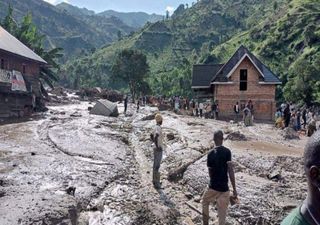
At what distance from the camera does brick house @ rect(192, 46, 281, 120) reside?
35625mm

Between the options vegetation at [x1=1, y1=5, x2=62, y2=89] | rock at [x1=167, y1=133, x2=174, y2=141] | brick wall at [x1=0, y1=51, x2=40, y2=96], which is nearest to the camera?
rock at [x1=167, y1=133, x2=174, y2=141]

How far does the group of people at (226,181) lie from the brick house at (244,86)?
2456 cm

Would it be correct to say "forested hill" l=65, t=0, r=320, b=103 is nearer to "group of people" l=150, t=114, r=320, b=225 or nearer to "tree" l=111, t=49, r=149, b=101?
"tree" l=111, t=49, r=149, b=101

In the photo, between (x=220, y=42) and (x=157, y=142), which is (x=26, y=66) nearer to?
(x=157, y=142)

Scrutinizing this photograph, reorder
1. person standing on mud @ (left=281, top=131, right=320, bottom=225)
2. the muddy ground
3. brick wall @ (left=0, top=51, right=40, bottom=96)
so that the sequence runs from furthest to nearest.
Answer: brick wall @ (left=0, top=51, right=40, bottom=96) < the muddy ground < person standing on mud @ (left=281, top=131, right=320, bottom=225)

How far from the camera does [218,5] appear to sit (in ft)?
526

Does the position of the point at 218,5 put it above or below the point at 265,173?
above

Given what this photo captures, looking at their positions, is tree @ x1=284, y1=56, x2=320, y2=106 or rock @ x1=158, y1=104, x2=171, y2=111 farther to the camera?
tree @ x1=284, y1=56, x2=320, y2=106

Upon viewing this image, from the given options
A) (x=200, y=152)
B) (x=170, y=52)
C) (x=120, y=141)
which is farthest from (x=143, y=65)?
(x=170, y=52)

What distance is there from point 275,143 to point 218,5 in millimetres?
147475

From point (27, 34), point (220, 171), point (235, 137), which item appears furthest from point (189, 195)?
point (27, 34)

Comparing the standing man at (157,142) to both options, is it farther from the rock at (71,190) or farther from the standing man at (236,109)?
the standing man at (236,109)

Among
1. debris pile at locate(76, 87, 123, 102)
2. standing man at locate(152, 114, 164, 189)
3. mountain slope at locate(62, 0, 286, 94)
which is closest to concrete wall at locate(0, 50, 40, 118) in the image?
standing man at locate(152, 114, 164, 189)

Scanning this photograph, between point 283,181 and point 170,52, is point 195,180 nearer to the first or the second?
point 283,181
